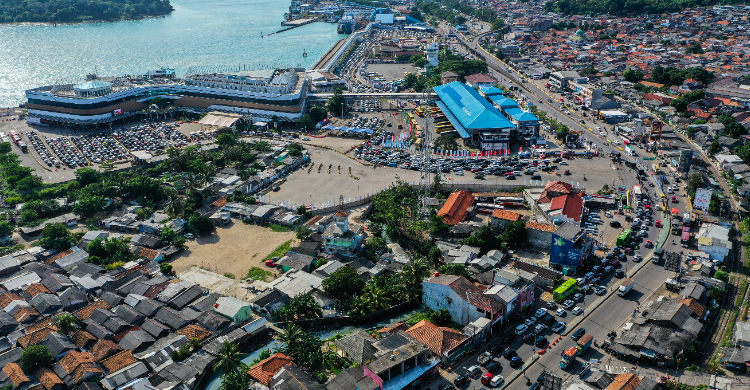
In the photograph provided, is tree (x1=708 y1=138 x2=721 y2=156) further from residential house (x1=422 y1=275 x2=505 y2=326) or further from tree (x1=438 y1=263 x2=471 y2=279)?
residential house (x1=422 y1=275 x2=505 y2=326)

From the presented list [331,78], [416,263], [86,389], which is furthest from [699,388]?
[331,78]

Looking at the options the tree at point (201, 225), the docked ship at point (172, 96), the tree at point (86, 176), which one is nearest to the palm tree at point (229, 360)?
the tree at point (201, 225)

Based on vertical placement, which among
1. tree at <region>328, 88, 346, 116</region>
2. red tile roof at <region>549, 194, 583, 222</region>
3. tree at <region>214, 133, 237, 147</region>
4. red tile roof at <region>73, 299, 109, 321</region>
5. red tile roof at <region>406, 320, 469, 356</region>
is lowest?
red tile roof at <region>73, 299, 109, 321</region>

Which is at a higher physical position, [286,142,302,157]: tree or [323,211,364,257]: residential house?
[286,142,302,157]: tree

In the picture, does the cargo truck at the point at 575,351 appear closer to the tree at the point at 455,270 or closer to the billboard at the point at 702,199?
the tree at the point at 455,270

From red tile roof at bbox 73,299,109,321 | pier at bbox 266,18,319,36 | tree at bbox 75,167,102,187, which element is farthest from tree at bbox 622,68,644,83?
pier at bbox 266,18,319,36

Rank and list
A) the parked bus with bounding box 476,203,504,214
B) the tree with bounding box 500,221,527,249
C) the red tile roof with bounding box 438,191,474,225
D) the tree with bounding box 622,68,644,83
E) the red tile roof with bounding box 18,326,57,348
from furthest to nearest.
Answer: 1. the tree with bounding box 622,68,644,83
2. the parked bus with bounding box 476,203,504,214
3. the red tile roof with bounding box 438,191,474,225
4. the tree with bounding box 500,221,527,249
5. the red tile roof with bounding box 18,326,57,348
